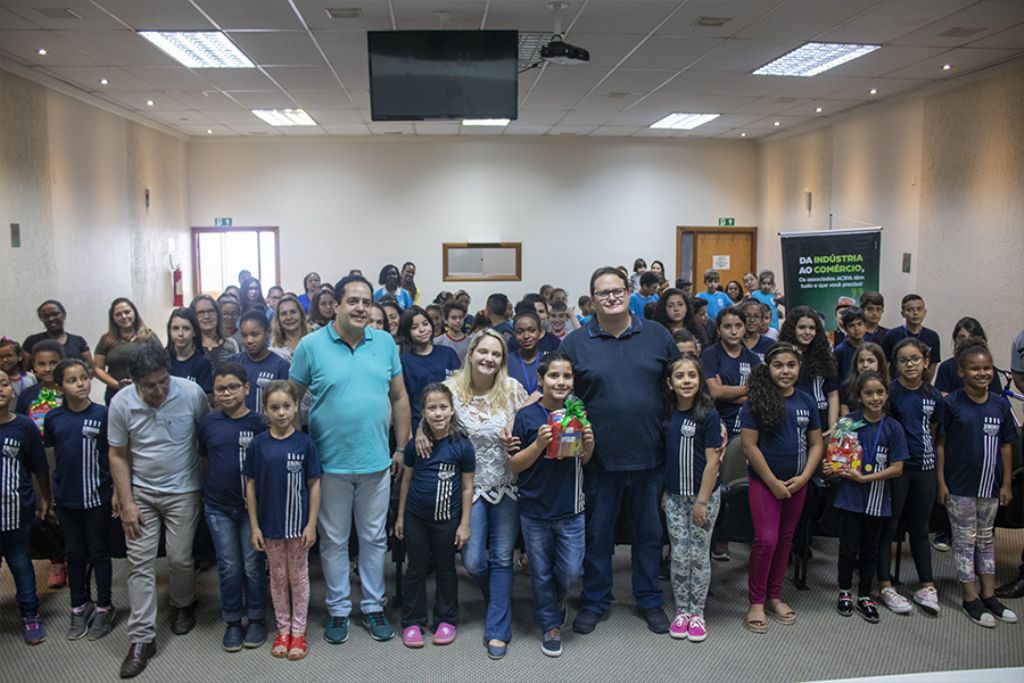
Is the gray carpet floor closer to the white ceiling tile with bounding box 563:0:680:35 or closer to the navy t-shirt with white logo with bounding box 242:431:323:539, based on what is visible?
the navy t-shirt with white logo with bounding box 242:431:323:539

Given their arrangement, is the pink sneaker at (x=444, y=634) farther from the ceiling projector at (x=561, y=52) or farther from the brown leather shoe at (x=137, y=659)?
the ceiling projector at (x=561, y=52)

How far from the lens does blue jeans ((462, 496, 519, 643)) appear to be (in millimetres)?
3617

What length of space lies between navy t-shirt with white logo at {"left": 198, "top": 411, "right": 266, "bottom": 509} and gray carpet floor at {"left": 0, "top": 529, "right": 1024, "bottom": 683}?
762 mm

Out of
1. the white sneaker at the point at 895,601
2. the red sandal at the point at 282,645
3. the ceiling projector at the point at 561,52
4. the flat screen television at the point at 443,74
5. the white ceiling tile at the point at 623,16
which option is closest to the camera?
the red sandal at the point at 282,645

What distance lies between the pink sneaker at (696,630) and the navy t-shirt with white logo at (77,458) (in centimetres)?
302

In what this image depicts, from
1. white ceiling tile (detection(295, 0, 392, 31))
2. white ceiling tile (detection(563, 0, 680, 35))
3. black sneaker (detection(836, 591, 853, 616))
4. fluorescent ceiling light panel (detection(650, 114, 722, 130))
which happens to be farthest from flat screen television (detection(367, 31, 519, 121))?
fluorescent ceiling light panel (detection(650, 114, 722, 130))

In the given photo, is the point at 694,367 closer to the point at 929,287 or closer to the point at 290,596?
the point at 290,596

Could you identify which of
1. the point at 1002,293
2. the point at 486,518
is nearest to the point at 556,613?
the point at 486,518

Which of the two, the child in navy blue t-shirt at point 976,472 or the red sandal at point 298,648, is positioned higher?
the child in navy blue t-shirt at point 976,472

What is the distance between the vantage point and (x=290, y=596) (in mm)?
3783

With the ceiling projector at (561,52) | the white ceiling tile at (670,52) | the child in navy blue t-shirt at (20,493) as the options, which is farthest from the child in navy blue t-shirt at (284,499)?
the white ceiling tile at (670,52)

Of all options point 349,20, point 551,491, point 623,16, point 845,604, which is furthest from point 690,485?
point 349,20

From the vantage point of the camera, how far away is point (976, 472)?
394 cm

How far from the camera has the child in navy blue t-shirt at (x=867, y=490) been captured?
386 cm
